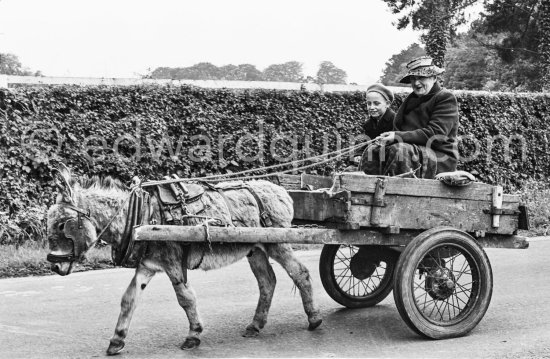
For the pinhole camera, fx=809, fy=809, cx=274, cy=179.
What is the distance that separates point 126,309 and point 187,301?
511 millimetres

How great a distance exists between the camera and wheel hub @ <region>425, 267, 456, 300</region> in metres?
7.39

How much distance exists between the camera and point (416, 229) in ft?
24.2

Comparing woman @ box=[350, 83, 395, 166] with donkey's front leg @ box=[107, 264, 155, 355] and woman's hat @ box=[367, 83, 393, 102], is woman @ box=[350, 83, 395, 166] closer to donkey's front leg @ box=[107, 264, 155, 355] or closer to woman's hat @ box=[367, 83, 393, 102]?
woman's hat @ box=[367, 83, 393, 102]

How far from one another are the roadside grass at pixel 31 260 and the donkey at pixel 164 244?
12.2ft

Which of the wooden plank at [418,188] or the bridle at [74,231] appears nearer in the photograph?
the bridle at [74,231]

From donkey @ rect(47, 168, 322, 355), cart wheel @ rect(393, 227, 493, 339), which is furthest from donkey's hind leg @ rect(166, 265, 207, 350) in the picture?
Answer: cart wheel @ rect(393, 227, 493, 339)

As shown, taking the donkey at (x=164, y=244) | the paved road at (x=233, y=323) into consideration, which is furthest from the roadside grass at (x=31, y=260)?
the donkey at (x=164, y=244)

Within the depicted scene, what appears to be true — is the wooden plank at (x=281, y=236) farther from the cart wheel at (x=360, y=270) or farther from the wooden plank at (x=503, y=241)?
the cart wheel at (x=360, y=270)

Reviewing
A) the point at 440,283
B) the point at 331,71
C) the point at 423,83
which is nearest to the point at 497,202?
the point at 440,283

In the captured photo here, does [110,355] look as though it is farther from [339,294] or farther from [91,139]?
[91,139]

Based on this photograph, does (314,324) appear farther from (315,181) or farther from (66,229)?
(66,229)

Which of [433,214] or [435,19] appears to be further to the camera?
[435,19]

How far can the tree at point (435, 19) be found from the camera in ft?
76.1

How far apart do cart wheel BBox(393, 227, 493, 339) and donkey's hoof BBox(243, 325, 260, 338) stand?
137cm
